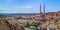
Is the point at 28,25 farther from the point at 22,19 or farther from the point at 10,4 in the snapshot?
the point at 10,4

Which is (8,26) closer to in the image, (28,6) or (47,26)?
(28,6)

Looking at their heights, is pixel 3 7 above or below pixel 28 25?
above

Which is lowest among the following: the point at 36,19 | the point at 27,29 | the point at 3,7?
the point at 27,29

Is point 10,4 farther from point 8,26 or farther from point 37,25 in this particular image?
point 37,25

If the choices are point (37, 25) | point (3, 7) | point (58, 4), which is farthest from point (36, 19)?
point (3, 7)

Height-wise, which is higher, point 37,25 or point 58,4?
point 58,4

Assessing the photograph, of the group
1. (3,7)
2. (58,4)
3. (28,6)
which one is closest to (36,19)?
(28,6)

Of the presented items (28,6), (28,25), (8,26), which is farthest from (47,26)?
(8,26)
